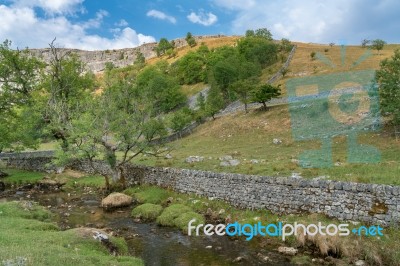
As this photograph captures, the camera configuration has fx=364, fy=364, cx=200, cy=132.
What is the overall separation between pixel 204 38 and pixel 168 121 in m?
171

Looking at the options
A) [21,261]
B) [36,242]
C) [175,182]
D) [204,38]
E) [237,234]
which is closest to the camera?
[21,261]

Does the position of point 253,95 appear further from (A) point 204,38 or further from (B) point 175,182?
(A) point 204,38

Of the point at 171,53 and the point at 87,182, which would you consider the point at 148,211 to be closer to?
the point at 87,182

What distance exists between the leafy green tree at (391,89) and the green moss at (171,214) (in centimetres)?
2161

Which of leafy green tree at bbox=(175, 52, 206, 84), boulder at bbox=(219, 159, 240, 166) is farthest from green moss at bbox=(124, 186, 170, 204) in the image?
leafy green tree at bbox=(175, 52, 206, 84)

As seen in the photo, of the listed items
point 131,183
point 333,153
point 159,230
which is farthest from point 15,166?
point 333,153

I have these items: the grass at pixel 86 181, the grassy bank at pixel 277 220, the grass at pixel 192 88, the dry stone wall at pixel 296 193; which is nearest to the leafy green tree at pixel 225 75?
the grass at pixel 192 88

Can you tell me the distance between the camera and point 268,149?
37344 mm

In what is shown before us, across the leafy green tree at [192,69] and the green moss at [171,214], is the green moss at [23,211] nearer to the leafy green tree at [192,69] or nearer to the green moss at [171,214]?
the green moss at [171,214]

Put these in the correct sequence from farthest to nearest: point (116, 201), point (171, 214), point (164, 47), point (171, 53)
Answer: point (164, 47) → point (171, 53) → point (116, 201) → point (171, 214)

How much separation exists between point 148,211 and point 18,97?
91.4ft

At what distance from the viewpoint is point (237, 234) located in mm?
19203

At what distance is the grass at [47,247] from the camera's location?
11.4 m

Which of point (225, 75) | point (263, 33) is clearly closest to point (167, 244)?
point (225, 75)
